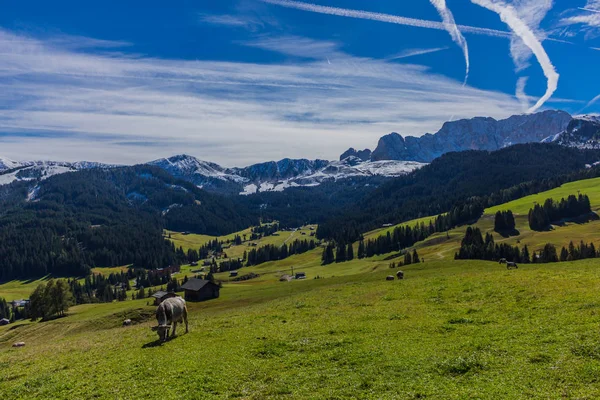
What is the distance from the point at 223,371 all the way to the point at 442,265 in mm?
71614

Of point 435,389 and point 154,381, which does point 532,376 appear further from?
point 154,381

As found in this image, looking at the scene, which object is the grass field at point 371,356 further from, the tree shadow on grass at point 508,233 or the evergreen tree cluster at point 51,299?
the tree shadow on grass at point 508,233

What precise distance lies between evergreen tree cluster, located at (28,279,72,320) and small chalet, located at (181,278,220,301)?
31.2m

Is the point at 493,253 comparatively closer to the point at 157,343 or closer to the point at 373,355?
the point at 373,355

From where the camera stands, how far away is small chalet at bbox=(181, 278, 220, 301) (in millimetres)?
102312

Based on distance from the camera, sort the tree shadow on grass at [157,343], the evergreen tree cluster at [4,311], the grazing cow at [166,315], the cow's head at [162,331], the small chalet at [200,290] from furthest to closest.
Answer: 1. the evergreen tree cluster at [4,311]
2. the small chalet at [200,290]
3. the grazing cow at [166,315]
4. the cow's head at [162,331]
5. the tree shadow on grass at [157,343]

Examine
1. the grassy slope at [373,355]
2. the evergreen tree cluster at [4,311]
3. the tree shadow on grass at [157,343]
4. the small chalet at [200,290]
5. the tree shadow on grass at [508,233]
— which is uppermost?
the grassy slope at [373,355]

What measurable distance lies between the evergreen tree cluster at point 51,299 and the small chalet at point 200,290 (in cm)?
3115

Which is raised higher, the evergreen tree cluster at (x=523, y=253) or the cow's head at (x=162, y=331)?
the cow's head at (x=162, y=331)

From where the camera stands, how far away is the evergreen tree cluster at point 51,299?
96.5m

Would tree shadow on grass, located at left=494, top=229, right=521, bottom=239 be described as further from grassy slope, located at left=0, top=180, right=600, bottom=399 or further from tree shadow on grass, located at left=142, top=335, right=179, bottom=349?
tree shadow on grass, located at left=142, top=335, right=179, bottom=349

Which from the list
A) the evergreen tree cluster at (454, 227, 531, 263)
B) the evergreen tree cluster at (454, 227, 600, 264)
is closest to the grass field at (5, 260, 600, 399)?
the evergreen tree cluster at (454, 227, 600, 264)

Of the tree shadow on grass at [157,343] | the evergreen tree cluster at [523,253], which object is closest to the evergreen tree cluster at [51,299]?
the tree shadow on grass at [157,343]

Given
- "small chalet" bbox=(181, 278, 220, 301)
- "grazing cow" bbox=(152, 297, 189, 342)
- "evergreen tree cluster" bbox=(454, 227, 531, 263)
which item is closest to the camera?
"grazing cow" bbox=(152, 297, 189, 342)
